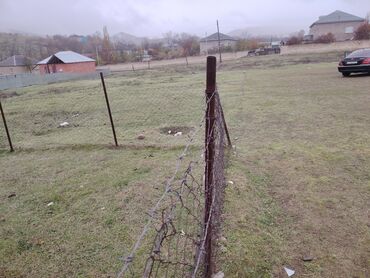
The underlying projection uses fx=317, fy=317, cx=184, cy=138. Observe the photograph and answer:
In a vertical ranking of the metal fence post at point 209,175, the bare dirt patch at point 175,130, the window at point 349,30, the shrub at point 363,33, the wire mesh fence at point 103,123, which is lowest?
the bare dirt patch at point 175,130

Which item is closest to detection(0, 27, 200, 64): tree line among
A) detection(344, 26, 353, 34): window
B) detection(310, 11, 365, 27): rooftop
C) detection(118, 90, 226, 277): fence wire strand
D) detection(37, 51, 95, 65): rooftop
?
detection(37, 51, 95, 65): rooftop

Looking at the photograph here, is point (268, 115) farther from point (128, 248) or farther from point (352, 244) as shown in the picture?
point (128, 248)

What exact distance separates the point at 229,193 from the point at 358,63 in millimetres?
11643

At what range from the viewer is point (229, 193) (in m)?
3.64

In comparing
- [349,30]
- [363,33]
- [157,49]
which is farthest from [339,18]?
[157,49]

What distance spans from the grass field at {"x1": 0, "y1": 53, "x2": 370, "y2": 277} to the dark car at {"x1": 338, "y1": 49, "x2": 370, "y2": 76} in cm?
578

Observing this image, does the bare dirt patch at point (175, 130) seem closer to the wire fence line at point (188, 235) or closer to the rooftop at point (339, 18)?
the wire fence line at point (188, 235)

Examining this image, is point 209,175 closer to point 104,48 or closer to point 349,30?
point 349,30

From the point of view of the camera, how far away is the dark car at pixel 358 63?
12.5 metres

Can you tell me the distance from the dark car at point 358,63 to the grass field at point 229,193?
578cm

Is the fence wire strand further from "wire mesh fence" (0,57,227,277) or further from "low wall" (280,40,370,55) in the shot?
"low wall" (280,40,370,55)

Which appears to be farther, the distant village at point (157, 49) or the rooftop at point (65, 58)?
the distant village at point (157, 49)

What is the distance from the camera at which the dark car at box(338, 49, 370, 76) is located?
1252 centimetres

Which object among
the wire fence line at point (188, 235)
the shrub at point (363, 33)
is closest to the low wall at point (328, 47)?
the shrub at point (363, 33)
